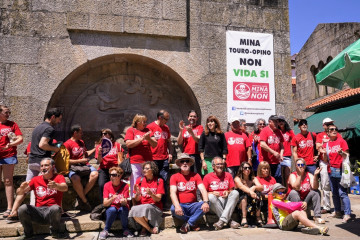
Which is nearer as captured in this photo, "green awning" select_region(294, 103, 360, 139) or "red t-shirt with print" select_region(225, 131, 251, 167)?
"red t-shirt with print" select_region(225, 131, 251, 167)

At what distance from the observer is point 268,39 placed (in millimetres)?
8039

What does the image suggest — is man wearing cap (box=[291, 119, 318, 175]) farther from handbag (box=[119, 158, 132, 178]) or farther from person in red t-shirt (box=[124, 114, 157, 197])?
handbag (box=[119, 158, 132, 178])

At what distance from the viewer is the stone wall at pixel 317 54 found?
1520cm

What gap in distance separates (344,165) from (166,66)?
14.0ft

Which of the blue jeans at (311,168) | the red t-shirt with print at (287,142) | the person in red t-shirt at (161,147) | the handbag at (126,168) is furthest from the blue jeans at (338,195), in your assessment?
the handbag at (126,168)

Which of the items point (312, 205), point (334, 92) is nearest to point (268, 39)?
point (312, 205)

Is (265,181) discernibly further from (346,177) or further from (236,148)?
(346,177)

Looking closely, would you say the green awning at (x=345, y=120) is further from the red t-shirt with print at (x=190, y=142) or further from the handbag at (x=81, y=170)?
the handbag at (x=81, y=170)

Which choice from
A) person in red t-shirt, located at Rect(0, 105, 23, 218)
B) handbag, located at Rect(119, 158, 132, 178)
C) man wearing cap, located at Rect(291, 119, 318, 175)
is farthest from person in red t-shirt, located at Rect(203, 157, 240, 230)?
person in red t-shirt, located at Rect(0, 105, 23, 218)

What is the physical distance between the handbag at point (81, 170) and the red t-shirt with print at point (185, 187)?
1631 millimetres

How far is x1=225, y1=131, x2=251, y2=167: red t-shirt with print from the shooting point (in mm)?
6098

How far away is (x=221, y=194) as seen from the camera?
18.2 ft

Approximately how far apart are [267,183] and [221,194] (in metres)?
0.88

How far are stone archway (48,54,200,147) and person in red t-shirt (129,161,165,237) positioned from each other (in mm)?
2410
